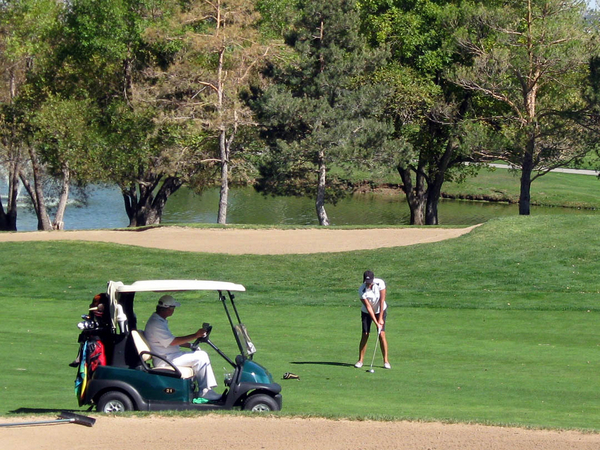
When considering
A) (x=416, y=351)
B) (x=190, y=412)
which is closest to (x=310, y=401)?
(x=190, y=412)

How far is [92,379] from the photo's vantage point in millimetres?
10102

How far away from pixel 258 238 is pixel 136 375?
19004 mm

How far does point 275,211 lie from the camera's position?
5750 centimetres

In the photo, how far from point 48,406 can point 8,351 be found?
3512mm

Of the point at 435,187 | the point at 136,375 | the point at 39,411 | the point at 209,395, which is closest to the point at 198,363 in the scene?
the point at 209,395

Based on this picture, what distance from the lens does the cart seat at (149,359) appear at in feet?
Answer: 33.3

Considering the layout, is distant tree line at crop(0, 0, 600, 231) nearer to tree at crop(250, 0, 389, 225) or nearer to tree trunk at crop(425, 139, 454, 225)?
tree at crop(250, 0, 389, 225)

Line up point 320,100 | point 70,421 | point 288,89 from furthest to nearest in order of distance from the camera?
point 288,89 < point 320,100 < point 70,421

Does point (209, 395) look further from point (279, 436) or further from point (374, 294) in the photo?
point (374, 294)

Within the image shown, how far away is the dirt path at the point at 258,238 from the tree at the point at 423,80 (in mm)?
8590

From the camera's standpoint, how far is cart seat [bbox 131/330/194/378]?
10.2 meters

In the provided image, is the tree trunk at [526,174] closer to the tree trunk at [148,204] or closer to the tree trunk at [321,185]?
the tree trunk at [321,185]

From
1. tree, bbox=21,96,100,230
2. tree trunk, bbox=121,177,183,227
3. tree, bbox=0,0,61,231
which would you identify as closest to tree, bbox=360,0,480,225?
tree trunk, bbox=121,177,183,227

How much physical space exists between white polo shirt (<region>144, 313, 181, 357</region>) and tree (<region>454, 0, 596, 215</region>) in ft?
88.2
